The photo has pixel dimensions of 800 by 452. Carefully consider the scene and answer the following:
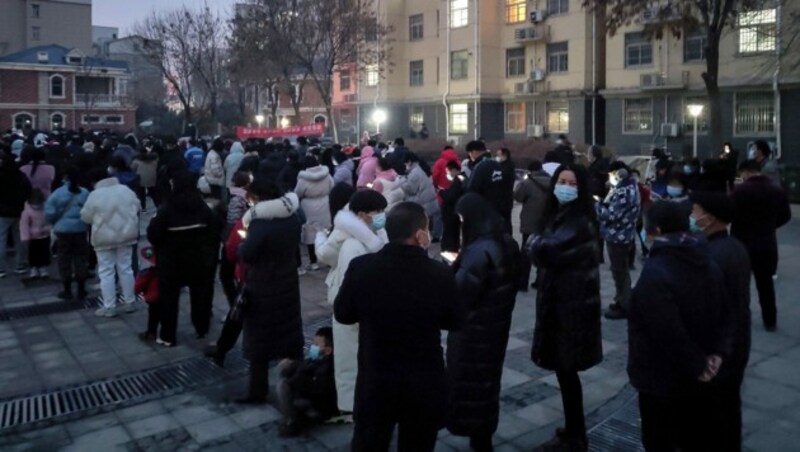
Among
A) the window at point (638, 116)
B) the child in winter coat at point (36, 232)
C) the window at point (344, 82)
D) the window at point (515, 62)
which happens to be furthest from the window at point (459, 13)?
the child in winter coat at point (36, 232)

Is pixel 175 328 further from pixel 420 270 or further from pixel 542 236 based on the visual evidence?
pixel 420 270

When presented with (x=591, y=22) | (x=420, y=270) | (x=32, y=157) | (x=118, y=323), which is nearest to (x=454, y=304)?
(x=420, y=270)

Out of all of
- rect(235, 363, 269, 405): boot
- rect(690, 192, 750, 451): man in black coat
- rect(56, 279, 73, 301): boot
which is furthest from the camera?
rect(56, 279, 73, 301): boot

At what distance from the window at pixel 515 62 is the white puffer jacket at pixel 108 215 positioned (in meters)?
31.2

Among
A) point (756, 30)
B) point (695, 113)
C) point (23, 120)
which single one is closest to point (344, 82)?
point (695, 113)

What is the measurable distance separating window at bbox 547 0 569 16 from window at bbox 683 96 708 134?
25.4 ft

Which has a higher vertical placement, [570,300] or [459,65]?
[459,65]

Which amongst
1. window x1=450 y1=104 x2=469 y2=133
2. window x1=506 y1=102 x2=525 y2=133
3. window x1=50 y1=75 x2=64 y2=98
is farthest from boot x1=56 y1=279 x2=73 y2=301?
window x1=50 y1=75 x2=64 y2=98

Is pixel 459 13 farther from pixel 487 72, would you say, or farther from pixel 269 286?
pixel 269 286

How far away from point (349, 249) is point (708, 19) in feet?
62.4

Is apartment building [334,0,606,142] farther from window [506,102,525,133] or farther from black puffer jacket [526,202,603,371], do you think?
black puffer jacket [526,202,603,371]

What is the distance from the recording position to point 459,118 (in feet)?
129

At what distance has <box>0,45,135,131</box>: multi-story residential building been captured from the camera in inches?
2314

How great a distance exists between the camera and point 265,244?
5.67m
